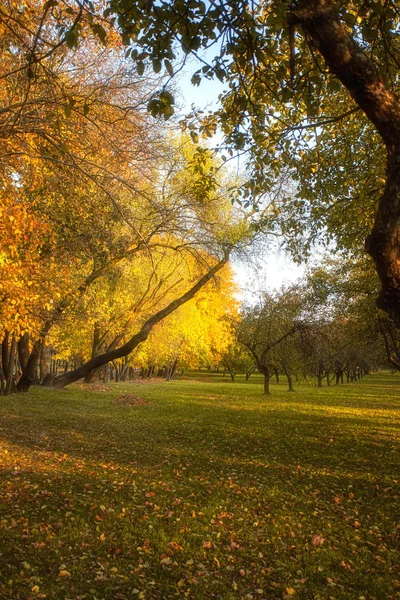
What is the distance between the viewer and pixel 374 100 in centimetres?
352

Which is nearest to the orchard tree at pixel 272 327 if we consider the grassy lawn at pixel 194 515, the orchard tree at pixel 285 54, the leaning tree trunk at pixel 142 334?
the leaning tree trunk at pixel 142 334

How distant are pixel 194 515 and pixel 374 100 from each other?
5371 millimetres

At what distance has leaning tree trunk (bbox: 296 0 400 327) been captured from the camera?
11.2 ft

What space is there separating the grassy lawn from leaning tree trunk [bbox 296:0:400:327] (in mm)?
3048

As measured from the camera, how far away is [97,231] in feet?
39.5

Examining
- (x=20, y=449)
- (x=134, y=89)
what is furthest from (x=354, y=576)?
(x=134, y=89)

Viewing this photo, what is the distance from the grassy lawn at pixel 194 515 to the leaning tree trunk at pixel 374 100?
3048 millimetres

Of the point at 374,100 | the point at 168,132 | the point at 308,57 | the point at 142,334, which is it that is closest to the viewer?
the point at 374,100

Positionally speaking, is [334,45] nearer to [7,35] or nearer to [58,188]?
[7,35]

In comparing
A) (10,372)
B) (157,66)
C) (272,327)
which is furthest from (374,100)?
(272,327)

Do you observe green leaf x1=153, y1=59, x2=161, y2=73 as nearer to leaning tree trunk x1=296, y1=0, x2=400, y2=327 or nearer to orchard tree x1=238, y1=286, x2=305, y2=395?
leaning tree trunk x1=296, y1=0, x2=400, y2=327

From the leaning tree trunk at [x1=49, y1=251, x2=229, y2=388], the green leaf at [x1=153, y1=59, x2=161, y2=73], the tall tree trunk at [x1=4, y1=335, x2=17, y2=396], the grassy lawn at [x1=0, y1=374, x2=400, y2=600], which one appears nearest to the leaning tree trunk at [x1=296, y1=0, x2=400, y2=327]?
the green leaf at [x1=153, y1=59, x2=161, y2=73]

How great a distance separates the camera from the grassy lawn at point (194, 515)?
4234 millimetres

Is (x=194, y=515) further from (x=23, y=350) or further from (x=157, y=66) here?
(x=23, y=350)
